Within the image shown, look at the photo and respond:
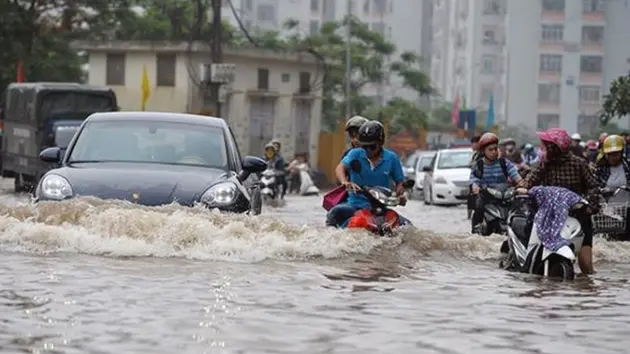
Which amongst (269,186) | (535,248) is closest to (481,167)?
(535,248)

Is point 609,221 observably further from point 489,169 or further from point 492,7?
point 492,7

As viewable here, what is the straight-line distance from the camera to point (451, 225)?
27562mm

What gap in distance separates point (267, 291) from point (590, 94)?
335 ft

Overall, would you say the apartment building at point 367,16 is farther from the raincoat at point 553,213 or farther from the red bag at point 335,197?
the raincoat at point 553,213

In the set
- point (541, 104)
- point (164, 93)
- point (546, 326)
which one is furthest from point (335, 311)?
point (541, 104)

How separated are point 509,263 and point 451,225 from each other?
13311 mm

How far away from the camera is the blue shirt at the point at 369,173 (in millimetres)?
14727

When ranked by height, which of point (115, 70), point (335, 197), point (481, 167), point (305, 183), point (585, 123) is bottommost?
point (305, 183)

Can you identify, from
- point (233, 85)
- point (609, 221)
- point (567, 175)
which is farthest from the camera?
point (233, 85)

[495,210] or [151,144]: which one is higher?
[151,144]

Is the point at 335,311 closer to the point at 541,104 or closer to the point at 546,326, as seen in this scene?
the point at 546,326

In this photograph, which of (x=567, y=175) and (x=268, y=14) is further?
(x=268, y=14)

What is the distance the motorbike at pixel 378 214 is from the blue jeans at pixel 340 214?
3.3 inches

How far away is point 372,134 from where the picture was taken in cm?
1462
